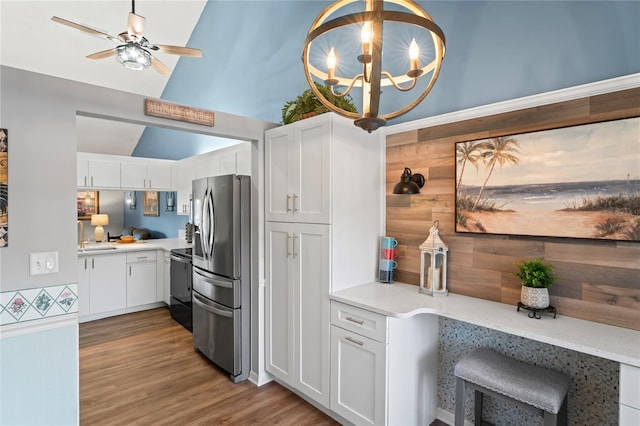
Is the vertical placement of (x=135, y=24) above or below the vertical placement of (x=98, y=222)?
above

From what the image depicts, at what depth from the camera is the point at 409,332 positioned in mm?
2123

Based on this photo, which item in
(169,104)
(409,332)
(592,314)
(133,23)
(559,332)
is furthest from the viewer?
(133,23)

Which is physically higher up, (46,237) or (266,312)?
(46,237)

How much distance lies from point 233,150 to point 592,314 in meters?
3.49

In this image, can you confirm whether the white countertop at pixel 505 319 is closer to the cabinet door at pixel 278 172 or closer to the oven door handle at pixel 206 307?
the cabinet door at pixel 278 172

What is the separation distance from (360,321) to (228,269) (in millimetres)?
1323

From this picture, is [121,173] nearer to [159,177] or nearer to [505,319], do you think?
[159,177]

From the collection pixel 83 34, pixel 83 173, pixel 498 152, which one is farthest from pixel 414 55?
pixel 83 34

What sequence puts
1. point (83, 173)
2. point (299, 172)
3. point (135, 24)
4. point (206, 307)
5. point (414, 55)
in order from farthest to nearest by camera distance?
point (83, 173), point (206, 307), point (135, 24), point (299, 172), point (414, 55)

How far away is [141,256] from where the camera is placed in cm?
473

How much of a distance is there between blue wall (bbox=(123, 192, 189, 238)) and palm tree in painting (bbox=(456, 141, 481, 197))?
4.42 metres

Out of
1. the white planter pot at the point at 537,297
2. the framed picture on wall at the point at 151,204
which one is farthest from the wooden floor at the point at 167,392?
the framed picture on wall at the point at 151,204

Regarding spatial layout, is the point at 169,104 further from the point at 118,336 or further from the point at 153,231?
the point at 153,231

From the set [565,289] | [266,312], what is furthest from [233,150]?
[565,289]
